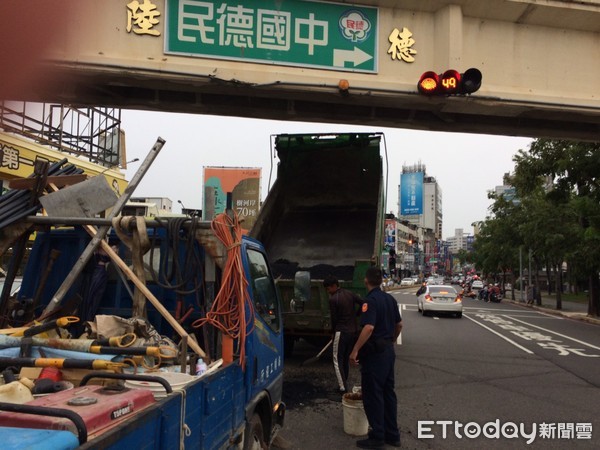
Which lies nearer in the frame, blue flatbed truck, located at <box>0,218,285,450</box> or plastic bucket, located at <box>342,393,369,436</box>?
blue flatbed truck, located at <box>0,218,285,450</box>

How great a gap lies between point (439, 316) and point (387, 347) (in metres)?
16.5

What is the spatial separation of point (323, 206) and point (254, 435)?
7682 millimetres

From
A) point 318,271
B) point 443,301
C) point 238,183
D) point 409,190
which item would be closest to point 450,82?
point 318,271

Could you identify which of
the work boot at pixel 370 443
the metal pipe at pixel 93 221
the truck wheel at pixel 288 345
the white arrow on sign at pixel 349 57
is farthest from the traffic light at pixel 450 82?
A: the truck wheel at pixel 288 345

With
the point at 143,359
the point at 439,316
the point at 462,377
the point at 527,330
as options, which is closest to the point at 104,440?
the point at 143,359

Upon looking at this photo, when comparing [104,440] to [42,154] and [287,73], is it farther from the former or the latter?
[42,154]

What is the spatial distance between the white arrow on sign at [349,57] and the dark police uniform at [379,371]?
3707 mm

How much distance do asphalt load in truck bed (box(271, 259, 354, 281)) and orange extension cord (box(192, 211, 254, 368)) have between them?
557 cm

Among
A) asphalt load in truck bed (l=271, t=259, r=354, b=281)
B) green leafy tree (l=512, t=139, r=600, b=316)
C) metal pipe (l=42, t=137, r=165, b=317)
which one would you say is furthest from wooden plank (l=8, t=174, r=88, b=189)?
green leafy tree (l=512, t=139, r=600, b=316)

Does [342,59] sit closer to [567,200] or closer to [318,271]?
[318,271]

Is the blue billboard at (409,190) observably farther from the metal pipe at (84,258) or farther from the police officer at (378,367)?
the metal pipe at (84,258)

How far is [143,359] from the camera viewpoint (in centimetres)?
300

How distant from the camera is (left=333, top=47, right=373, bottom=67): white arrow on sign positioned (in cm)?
723

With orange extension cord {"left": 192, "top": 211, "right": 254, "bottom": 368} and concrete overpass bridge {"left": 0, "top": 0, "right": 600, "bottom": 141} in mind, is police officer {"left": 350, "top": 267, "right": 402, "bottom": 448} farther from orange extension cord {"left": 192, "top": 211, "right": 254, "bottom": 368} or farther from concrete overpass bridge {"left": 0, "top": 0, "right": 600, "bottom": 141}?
concrete overpass bridge {"left": 0, "top": 0, "right": 600, "bottom": 141}
